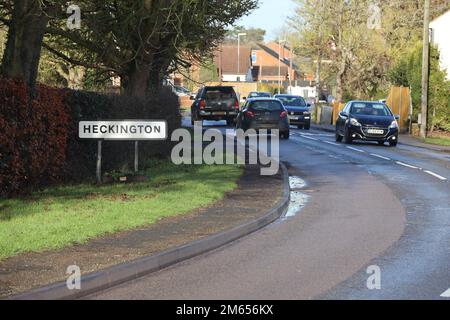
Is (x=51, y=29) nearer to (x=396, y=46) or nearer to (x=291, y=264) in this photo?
(x=291, y=264)

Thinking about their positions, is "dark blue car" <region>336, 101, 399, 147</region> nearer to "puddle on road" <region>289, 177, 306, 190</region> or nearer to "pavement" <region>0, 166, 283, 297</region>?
"puddle on road" <region>289, 177, 306, 190</region>

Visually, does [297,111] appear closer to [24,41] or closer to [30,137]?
[24,41]

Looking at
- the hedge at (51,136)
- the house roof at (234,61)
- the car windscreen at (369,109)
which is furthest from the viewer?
the house roof at (234,61)

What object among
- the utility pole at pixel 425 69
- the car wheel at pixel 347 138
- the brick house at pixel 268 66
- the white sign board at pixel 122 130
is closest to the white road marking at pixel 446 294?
the white sign board at pixel 122 130

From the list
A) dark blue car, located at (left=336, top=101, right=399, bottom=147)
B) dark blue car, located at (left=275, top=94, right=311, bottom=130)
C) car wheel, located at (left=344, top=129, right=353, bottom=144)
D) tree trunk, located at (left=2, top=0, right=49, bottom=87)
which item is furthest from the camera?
dark blue car, located at (left=275, top=94, right=311, bottom=130)

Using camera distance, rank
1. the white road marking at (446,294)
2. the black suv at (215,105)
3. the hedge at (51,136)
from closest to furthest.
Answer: the white road marking at (446,294)
the hedge at (51,136)
the black suv at (215,105)

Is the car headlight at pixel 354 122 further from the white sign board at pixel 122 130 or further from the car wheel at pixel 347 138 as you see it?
the white sign board at pixel 122 130

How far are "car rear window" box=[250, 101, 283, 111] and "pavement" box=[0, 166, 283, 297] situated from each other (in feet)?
59.5

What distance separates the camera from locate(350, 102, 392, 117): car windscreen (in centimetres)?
3152

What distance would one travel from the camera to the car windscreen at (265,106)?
109 feet

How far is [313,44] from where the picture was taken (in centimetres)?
5544

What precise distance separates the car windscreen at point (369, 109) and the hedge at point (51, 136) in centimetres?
1323

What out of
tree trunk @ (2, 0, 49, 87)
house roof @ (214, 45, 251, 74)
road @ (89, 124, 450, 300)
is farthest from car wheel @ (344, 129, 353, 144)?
house roof @ (214, 45, 251, 74)

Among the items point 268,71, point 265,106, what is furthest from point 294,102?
point 268,71
